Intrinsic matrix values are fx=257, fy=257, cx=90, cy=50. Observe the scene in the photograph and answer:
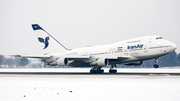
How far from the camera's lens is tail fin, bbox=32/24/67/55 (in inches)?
1934

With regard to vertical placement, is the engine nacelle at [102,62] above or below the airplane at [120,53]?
below

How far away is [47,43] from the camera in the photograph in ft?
162

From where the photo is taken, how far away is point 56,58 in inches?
1727

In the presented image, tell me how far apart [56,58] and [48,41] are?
262 inches

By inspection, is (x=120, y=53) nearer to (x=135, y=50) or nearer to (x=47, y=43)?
(x=135, y=50)

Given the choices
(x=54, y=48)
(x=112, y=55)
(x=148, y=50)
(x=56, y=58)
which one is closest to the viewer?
(x=148, y=50)

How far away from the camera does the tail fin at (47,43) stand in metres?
49.1
